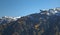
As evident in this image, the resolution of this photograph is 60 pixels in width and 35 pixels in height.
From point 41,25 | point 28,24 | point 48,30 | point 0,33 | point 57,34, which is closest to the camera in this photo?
point 57,34

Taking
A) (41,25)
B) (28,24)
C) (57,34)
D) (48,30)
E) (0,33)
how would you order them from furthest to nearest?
1. (0,33)
2. (28,24)
3. (41,25)
4. (48,30)
5. (57,34)

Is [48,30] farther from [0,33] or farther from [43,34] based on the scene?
[0,33]

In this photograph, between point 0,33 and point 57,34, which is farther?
point 0,33

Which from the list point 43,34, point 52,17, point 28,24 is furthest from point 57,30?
point 28,24

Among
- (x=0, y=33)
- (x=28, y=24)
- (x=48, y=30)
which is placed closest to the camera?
(x=48, y=30)

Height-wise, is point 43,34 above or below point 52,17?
below

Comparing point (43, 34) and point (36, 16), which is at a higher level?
point (36, 16)

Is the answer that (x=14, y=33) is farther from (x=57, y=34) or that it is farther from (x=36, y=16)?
(x=57, y=34)

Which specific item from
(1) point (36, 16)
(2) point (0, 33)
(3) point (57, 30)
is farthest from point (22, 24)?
(3) point (57, 30)

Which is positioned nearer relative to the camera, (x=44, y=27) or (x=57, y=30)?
(x=57, y=30)
